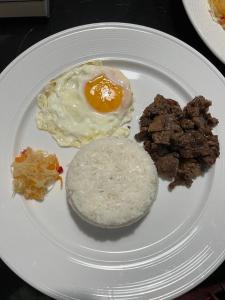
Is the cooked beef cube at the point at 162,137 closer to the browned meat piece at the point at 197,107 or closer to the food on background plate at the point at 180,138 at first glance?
the food on background plate at the point at 180,138

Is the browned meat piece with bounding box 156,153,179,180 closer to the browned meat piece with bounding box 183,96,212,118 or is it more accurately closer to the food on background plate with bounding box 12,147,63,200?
the browned meat piece with bounding box 183,96,212,118

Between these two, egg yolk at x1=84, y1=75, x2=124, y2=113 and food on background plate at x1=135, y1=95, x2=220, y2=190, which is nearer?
food on background plate at x1=135, y1=95, x2=220, y2=190

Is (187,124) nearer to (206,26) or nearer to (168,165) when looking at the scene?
(168,165)

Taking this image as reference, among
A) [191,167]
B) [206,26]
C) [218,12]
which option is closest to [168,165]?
[191,167]

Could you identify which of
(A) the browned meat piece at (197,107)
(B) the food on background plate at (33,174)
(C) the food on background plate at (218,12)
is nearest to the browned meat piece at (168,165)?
(A) the browned meat piece at (197,107)

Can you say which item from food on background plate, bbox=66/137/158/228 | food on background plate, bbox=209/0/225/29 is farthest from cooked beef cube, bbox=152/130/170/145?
food on background plate, bbox=209/0/225/29
